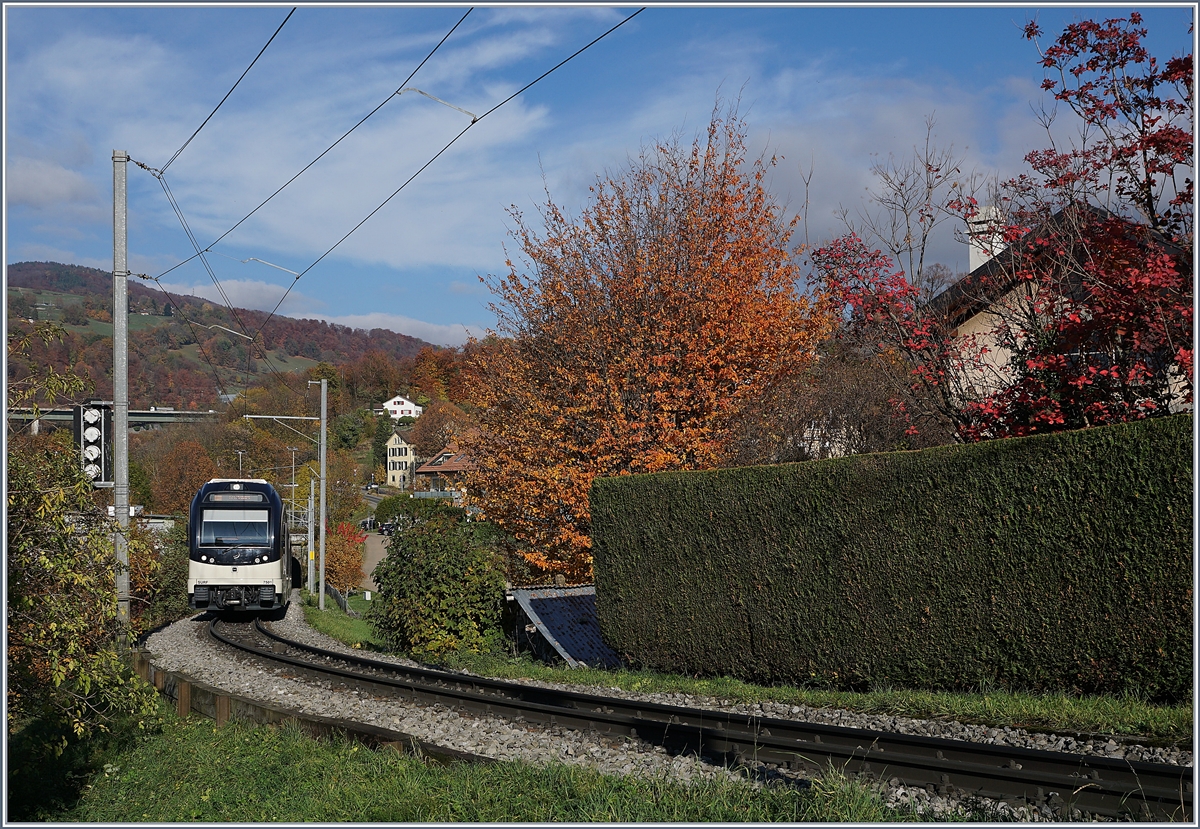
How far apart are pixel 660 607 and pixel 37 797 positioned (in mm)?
8074

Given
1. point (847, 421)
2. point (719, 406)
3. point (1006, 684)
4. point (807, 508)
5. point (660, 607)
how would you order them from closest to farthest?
1. point (1006, 684)
2. point (807, 508)
3. point (660, 607)
4. point (847, 421)
5. point (719, 406)

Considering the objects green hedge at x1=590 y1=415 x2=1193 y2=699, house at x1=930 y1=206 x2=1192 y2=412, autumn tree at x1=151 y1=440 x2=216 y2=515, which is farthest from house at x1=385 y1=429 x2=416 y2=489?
green hedge at x1=590 y1=415 x2=1193 y2=699

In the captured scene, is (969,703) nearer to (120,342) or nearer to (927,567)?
(927,567)

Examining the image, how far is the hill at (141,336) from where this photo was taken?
9891 millimetres

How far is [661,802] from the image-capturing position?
19.4 feet

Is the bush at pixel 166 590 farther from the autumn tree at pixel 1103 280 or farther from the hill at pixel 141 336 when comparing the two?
the autumn tree at pixel 1103 280

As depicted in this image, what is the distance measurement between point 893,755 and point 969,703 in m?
2.50

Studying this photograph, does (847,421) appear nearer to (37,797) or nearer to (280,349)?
(37,797)

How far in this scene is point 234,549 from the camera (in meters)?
22.5

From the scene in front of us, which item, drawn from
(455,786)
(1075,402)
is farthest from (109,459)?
(1075,402)

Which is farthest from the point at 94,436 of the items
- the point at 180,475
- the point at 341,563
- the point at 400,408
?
the point at 400,408

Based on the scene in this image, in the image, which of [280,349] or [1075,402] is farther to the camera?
[280,349]

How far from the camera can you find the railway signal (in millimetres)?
14297

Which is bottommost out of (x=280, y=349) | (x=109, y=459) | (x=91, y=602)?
(x=91, y=602)
